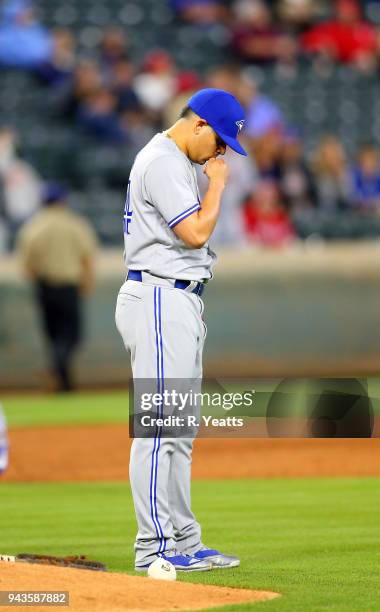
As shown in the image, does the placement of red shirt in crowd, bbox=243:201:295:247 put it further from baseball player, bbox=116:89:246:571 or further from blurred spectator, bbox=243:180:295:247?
baseball player, bbox=116:89:246:571

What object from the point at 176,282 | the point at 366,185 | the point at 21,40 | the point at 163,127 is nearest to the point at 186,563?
the point at 176,282

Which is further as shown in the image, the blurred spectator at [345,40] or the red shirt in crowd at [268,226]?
the blurred spectator at [345,40]

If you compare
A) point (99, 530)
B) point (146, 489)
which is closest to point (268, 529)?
point (99, 530)

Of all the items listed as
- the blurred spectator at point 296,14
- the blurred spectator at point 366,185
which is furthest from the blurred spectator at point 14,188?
the blurred spectator at point 296,14

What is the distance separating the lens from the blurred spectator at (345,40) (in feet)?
71.1

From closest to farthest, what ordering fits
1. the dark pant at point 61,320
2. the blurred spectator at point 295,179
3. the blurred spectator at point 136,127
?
the dark pant at point 61,320 → the blurred spectator at point 295,179 → the blurred spectator at point 136,127

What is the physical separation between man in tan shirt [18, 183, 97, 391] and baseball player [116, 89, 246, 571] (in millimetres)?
9890

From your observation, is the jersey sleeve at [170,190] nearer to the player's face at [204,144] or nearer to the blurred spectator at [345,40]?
the player's face at [204,144]

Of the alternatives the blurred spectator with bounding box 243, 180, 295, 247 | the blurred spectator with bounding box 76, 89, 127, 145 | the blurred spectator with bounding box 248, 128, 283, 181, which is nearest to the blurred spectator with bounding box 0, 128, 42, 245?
the blurred spectator with bounding box 76, 89, 127, 145

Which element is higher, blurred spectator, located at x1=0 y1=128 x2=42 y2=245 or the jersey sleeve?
blurred spectator, located at x1=0 y1=128 x2=42 y2=245

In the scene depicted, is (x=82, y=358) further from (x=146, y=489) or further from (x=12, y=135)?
(x=146, y=489)

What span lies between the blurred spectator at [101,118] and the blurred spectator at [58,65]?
0.55 metres

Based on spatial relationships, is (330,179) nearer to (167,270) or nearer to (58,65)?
(58,65)

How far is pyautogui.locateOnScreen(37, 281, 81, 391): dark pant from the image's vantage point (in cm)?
1602
